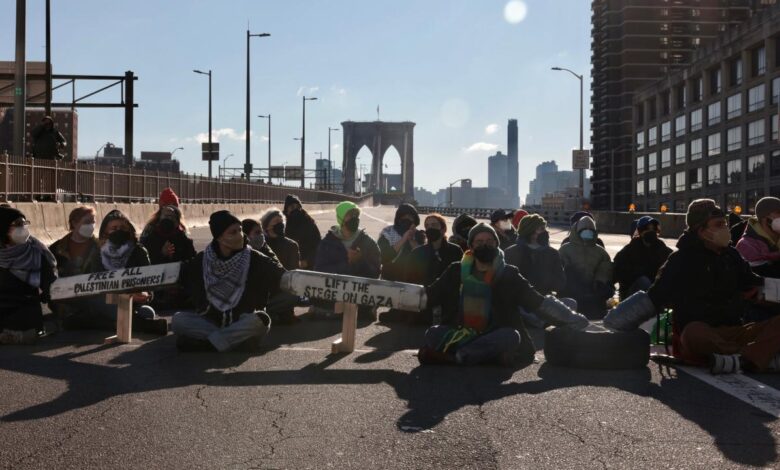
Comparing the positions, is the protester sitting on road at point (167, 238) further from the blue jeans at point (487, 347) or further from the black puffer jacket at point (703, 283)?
the black puffer jacket at point (703, 283)

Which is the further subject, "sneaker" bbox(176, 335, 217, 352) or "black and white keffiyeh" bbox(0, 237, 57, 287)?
"black and white keffiyeh" bbox(0, 237, 57, 287)

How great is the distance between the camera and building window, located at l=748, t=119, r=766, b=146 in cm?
7669

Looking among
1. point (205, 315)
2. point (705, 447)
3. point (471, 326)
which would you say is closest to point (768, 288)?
point (471, 326)

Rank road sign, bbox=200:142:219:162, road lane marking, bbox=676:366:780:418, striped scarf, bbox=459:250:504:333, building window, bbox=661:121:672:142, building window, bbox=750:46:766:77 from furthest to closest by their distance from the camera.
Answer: building window, bbox=661:121:672:142
building window, bbox=750:46:766:77
road sign, bbox=200:142:219:162
striped scarf, bbox=459:250:504:333
road lane marking, bbox=676:366:780:418

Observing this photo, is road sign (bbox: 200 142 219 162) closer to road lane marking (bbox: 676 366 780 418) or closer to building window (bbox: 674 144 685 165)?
building window (bbox: 674 144 685 165)

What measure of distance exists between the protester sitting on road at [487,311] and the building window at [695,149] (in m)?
90.1

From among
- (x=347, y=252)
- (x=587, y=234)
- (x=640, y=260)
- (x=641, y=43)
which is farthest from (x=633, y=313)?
(x=641, y=43)

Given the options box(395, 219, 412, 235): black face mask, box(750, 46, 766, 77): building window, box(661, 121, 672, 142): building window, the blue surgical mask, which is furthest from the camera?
box(661, 121, 672, 142): building window

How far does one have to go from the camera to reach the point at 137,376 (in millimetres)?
7609

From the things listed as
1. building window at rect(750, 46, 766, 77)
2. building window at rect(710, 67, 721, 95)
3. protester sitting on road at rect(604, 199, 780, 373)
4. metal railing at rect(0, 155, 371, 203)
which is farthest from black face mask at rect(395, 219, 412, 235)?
building window at rect(710, 67, 721, 95)

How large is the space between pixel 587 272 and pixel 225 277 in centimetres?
501

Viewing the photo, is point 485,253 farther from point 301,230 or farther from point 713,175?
point 713,175

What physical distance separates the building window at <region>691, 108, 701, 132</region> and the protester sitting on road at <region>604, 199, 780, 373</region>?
296 ft

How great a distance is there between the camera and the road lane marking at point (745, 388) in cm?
659
